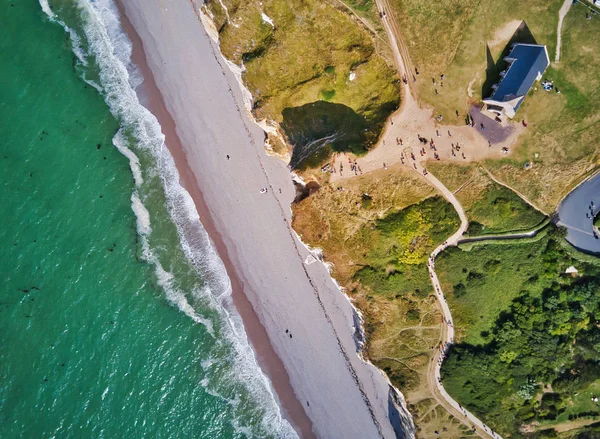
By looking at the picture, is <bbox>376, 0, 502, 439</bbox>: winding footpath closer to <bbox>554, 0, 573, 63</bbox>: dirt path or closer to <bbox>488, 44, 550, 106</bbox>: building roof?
<bbox>488, 44, 550, 106</bbox>: building roof

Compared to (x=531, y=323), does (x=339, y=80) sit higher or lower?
higher

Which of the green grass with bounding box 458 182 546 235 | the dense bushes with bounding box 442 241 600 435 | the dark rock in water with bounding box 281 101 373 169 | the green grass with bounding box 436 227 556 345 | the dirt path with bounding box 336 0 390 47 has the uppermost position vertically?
the dirt path with bounding box 336 0 390 47

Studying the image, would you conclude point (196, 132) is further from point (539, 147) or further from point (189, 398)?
point (539, 147)

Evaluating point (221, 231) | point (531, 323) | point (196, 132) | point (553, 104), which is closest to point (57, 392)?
point (221, 231)

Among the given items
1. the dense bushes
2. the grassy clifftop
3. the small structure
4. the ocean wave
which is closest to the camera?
the small structure

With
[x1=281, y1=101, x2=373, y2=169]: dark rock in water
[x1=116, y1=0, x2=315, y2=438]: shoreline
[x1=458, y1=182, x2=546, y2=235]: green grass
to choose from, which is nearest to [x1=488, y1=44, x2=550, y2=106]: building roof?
[x1=458, y1=182, x2=546, y2=235]: green grass

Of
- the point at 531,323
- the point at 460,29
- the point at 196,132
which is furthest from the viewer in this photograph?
the point at 196,132

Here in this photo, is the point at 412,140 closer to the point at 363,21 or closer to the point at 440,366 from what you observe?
the point at 363,21
